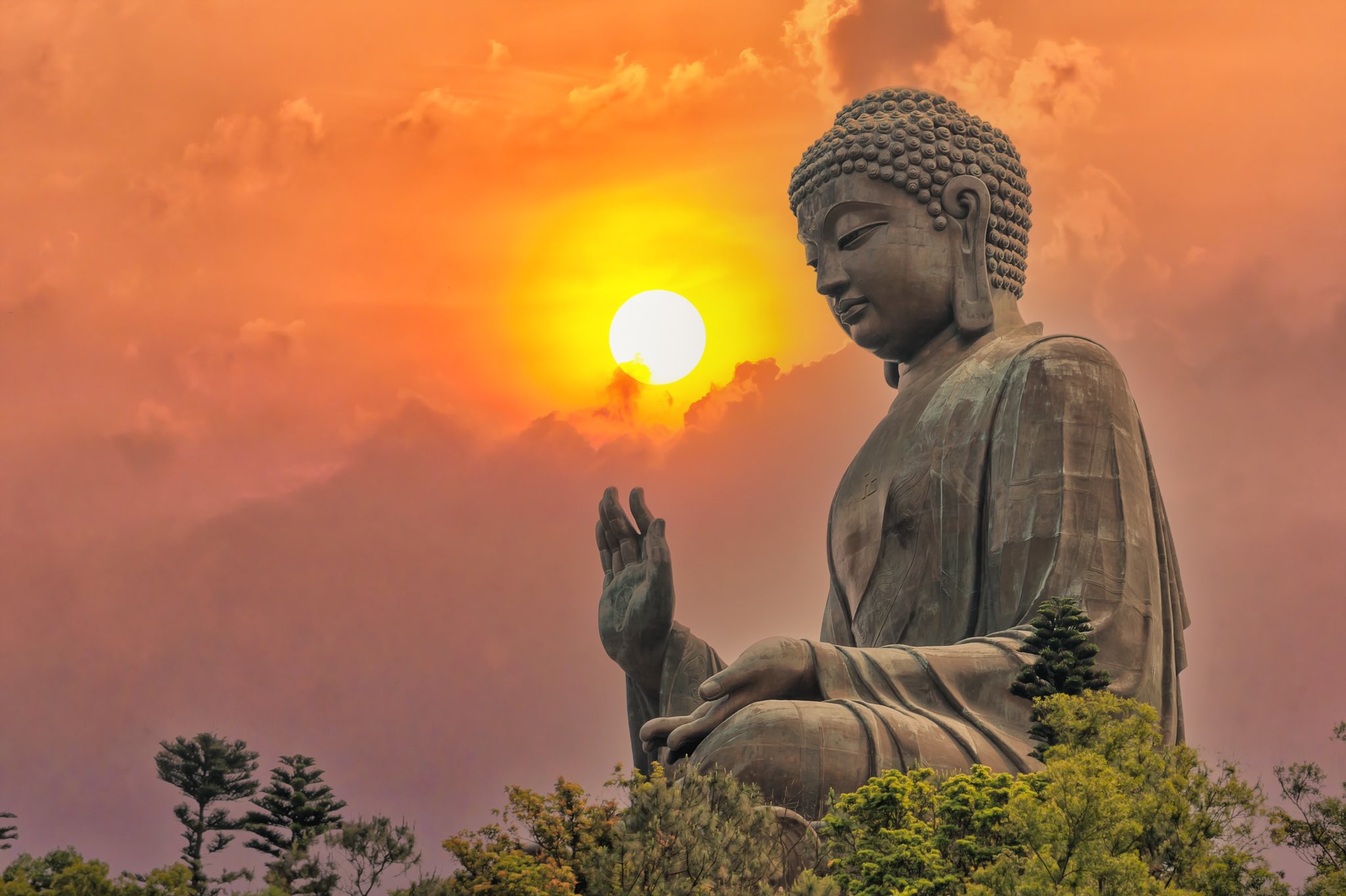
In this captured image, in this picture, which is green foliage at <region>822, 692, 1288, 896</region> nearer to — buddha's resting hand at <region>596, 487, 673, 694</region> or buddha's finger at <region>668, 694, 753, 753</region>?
buddha's finger at <region>668, 694, 753, 753</region>

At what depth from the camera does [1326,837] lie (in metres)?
12.2

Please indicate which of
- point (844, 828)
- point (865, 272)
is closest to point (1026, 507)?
point (865, 272)

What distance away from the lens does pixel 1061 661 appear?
13305 mm

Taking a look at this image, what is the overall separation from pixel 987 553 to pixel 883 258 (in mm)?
2499

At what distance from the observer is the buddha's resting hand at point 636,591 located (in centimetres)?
1470

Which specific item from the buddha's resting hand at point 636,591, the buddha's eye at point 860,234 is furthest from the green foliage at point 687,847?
the buddha's eye at point 860,234

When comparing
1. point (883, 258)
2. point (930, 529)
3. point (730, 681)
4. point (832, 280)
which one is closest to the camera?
point (730, 681)

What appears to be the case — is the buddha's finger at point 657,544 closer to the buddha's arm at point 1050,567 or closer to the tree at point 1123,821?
the buddha's arm at point 1050,567

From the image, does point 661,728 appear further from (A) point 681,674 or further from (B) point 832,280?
(B) point 832,280

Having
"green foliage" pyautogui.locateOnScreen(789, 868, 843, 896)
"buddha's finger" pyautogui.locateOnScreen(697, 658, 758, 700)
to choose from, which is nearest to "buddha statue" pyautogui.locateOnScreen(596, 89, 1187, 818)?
"buddha's finger" pyautogui.locateOnScreen(697, 658, 758, 700)

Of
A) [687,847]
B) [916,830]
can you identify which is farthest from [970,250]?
[687,847]

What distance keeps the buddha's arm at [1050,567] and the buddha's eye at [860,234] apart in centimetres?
158

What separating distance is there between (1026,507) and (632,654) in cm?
288

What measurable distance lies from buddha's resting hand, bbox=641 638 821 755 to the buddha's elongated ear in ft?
12.5
